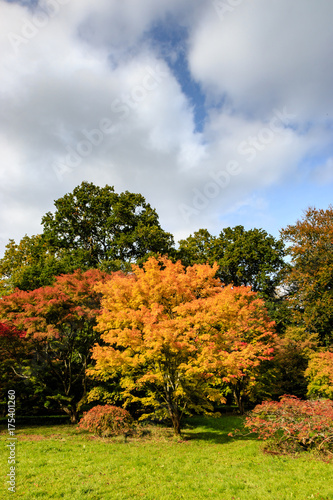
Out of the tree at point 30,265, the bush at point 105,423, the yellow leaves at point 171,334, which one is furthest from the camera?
the tree at point 30,265

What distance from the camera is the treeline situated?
11.6 m

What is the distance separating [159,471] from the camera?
7.43 m

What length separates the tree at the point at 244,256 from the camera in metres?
32.4

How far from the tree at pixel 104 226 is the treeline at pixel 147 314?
0.12 meters

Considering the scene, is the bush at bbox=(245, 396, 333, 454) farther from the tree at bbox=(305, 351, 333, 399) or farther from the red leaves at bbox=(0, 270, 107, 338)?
the red leaves at bbox=(0, 270, 107, 338)

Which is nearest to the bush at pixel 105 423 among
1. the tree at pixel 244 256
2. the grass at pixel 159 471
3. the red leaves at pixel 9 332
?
the grass at pixel 159 471

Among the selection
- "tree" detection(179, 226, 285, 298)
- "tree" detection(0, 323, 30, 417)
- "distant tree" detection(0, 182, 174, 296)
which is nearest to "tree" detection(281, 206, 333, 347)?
"tree" detection(179, 226, 285, 298)

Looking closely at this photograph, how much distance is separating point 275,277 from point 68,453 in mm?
28558

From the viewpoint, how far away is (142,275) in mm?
12234

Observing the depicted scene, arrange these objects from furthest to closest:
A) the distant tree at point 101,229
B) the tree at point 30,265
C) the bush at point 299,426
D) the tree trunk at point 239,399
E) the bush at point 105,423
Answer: the distant tree at point 101,229, the tree at point 30,265, the tree trunk at point 239,399, the bush at point 105,423, the bush at point 299,426

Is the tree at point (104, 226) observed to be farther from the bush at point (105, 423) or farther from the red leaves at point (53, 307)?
the bush at point (105, 423)

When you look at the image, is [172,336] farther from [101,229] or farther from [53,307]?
[101,229]

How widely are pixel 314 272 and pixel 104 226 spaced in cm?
1997

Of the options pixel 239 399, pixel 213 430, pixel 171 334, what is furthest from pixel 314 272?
pixel 171 334
